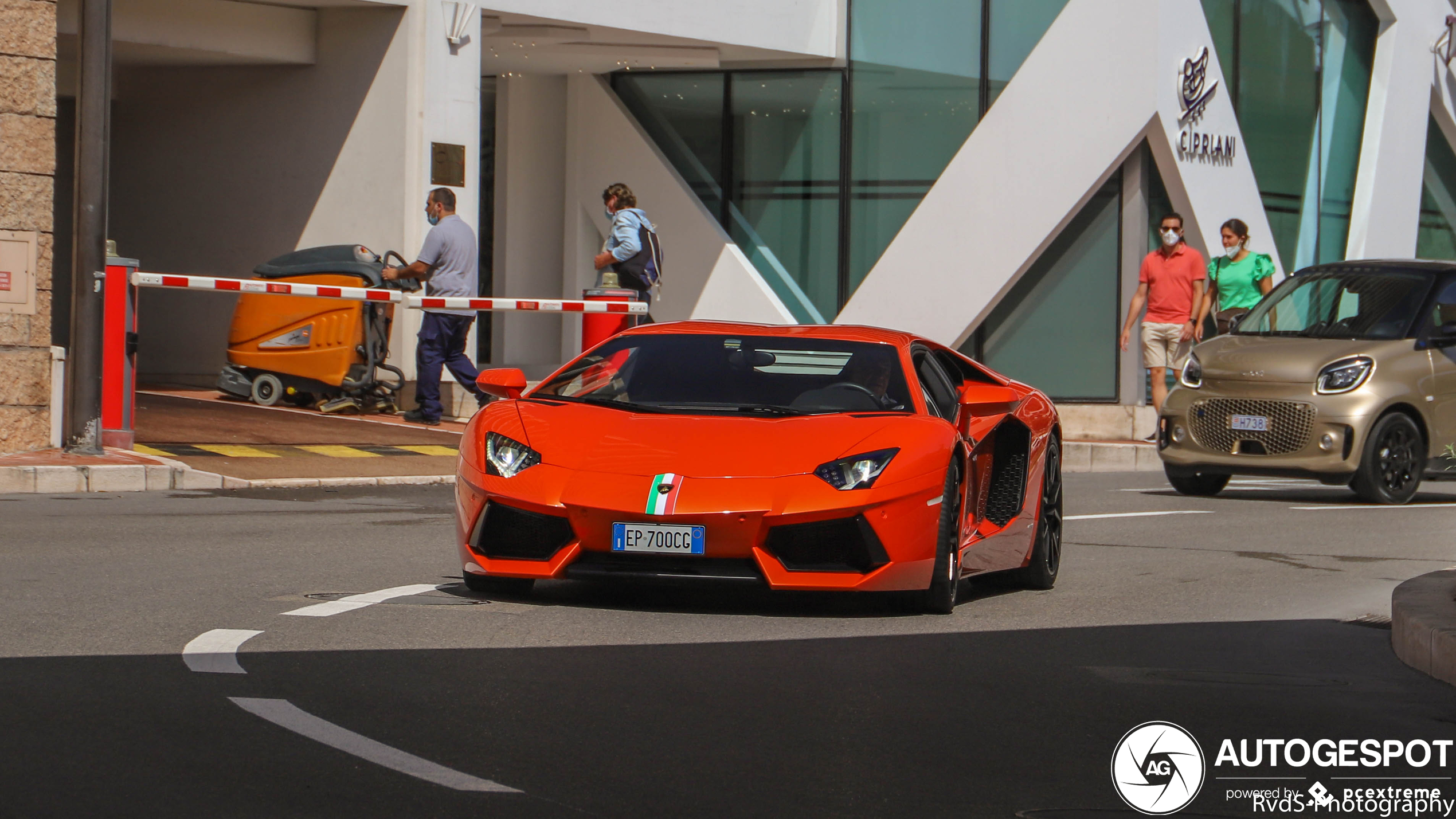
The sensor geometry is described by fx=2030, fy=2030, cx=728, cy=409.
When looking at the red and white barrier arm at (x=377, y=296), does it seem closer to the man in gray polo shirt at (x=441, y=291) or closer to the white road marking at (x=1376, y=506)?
the man in gray polo shirt at (x=441, y=291)

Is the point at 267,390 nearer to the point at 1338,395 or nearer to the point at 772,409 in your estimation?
the point at 1338,395

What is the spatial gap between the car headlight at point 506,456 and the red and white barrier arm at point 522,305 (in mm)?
8777

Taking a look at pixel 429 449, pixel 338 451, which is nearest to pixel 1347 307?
pixel 429 449

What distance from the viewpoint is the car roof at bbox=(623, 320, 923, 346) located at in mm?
8789

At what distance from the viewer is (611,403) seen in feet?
27.2

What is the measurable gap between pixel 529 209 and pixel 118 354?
11.6 metres

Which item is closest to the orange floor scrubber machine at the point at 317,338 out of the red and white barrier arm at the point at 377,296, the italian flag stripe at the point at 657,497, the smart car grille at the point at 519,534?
the red and white barrier arm at the point at 377,296

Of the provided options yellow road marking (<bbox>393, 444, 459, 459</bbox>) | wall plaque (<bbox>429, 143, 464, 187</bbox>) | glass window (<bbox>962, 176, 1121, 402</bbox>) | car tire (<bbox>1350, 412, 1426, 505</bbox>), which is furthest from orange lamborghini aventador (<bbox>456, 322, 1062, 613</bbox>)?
glass window (<bbox>962, 176, 1121, 402</bbox>)

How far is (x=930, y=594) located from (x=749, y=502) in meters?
0.97

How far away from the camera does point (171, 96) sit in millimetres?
22219

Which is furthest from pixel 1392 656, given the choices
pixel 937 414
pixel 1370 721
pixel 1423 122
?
pixel 1423 122

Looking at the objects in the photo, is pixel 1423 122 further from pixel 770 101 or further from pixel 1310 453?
pixel 1310 453

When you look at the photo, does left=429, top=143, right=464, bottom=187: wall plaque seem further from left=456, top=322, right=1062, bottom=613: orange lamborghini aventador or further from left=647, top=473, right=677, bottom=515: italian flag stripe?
left=647, top=473, right=677, bottom=515: italian flag stripe

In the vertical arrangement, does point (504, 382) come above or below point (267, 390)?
above
